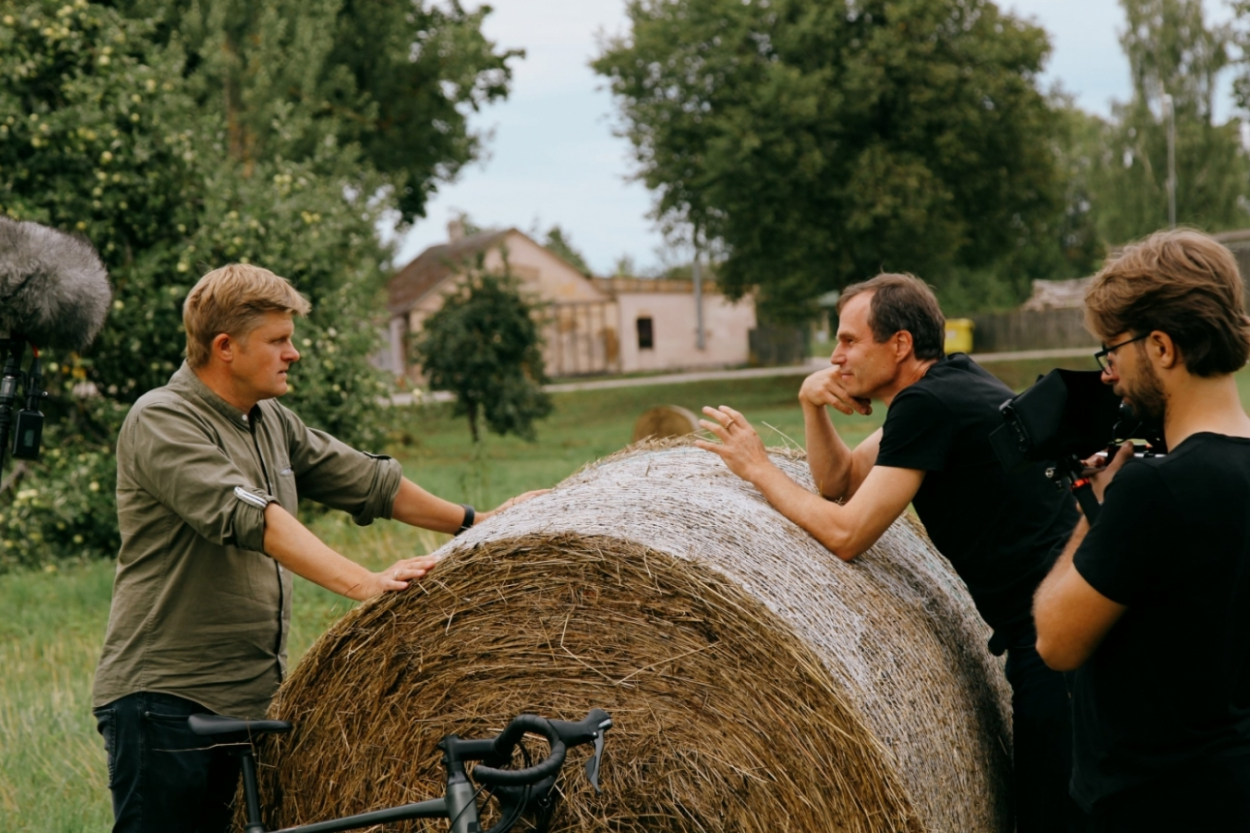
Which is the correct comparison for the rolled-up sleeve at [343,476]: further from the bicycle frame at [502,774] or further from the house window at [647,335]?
the house window at [647,335]

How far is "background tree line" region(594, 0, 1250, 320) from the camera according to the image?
33219mm

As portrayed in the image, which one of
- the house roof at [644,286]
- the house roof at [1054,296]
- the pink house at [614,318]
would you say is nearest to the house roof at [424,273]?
the pink house at [614,318]

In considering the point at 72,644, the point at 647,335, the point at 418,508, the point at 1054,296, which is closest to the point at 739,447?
the point at 418,508

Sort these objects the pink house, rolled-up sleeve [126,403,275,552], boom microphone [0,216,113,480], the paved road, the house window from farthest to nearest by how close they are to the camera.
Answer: the house window, the pink house, the paved road, boom microphone [0,216,113,480], rolled-up sleeve [126,403,275,552]

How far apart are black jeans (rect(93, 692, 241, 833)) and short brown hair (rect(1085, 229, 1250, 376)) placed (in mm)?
2727

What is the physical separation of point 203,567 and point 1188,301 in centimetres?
271

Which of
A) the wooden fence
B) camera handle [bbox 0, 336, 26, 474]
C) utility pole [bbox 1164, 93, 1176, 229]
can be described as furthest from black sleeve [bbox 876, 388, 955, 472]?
utility pole [bbox 1164, 93, 1176, 229]

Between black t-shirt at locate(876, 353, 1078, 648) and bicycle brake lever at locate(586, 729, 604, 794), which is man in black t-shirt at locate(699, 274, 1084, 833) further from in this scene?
bicycle brake lever at locate(586, 729, 604, 794)

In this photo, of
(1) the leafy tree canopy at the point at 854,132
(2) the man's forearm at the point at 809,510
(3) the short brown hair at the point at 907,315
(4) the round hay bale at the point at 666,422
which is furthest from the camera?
(1) the leafy tree canopy at the point at 854,132

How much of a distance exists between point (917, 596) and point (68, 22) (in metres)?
10.0

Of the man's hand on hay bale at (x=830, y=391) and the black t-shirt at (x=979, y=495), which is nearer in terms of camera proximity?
the black t-shirt at (x=979, y=495)

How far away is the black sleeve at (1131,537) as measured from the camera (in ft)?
8.25

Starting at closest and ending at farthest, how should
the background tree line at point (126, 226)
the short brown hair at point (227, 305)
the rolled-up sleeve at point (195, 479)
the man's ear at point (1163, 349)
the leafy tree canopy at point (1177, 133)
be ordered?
1. the man's ear at point (1163, 349)
2. the rolled-up sleeve at point (195, 479)
3. the short brown hair at point (227, 305)
4. the background tree line at point (126, 226)
5. the leafy tree canopy at point (1177, 133)

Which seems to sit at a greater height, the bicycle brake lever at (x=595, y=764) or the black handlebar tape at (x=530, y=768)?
the black handlebar tape at (x=530, y=768)
